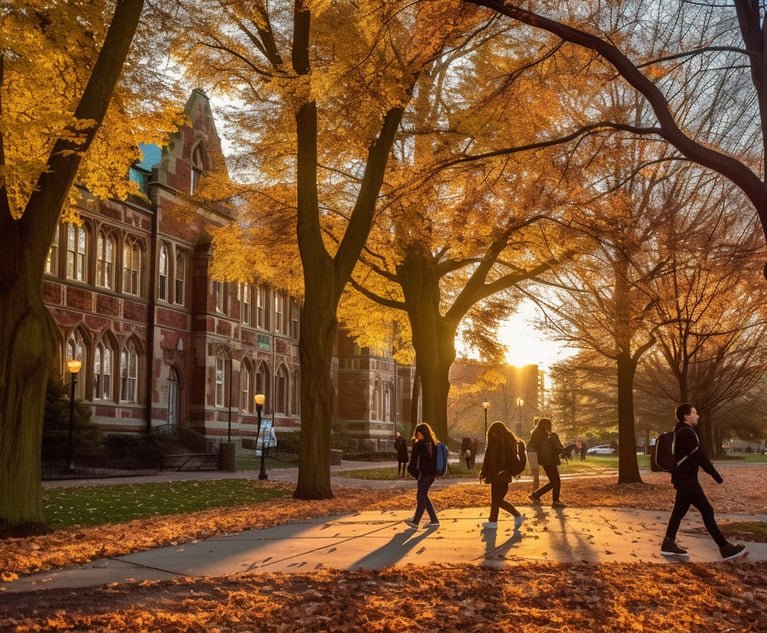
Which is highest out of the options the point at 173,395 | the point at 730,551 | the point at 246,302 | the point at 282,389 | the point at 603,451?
the point at 246,302

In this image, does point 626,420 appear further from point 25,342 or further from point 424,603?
point 424,603

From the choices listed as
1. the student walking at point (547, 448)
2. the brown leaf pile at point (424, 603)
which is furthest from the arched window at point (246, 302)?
the brown leaf pile at point (424, 603)

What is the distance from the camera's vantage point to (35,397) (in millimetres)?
13211

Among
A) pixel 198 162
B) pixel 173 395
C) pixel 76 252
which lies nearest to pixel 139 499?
pixel 76 252

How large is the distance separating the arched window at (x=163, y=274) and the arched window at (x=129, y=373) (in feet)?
9.50

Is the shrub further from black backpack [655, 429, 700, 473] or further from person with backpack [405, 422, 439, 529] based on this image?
black backpack [655, 429, 700, 473]

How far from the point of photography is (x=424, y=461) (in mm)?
13664

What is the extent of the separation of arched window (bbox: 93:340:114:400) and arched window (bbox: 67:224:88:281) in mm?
2901

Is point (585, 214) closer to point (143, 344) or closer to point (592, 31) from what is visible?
point (592, 31)

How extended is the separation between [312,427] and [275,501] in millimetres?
1637

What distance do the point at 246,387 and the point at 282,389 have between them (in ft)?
16.6

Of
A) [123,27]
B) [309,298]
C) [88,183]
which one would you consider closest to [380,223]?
[309,298]

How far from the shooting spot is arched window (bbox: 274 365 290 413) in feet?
176

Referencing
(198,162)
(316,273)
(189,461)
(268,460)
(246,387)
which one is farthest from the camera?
(246,387)
